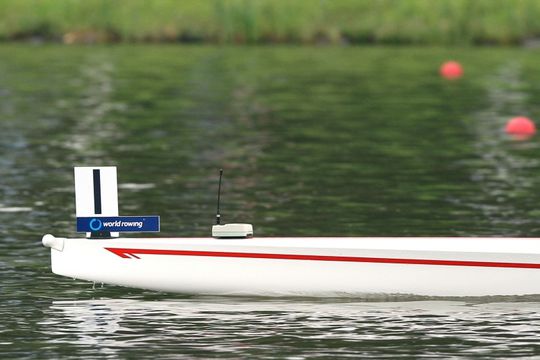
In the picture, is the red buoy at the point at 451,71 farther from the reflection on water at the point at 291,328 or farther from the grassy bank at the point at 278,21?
the reflection on water at the point at 291,328

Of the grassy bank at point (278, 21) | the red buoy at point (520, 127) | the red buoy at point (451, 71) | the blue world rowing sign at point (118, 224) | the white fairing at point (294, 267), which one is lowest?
the white fairing at point (294, 267)

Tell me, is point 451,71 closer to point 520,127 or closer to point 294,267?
point 520,127

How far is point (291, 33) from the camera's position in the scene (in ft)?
280

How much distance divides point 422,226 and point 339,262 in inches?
286

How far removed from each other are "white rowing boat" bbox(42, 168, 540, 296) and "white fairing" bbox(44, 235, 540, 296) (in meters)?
0.01

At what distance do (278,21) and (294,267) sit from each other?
6326 centimetres

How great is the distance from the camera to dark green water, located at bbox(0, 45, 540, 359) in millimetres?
20641

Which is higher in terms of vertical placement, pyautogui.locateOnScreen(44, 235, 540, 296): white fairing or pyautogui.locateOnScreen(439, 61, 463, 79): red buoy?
pyautogui.locateOnScreen(439, 61, 463, 79): red buoy

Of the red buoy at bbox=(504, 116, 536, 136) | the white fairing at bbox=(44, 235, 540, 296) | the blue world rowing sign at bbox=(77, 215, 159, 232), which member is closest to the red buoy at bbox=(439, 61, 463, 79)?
the red buoy at bbox=(504, 116, 536, 136)

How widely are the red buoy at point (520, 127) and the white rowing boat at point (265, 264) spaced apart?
924 inches

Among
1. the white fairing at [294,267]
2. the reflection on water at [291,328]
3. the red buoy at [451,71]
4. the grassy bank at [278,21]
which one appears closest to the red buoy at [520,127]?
the red buoy at [451,71]

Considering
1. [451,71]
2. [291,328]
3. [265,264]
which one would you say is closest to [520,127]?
[451,71]

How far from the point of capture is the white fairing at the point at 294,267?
2234 centimetres

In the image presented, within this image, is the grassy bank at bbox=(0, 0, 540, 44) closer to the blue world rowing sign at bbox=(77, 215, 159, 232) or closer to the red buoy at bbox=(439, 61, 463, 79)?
the red buoy at bbox=(439, 61, 463, 79)
